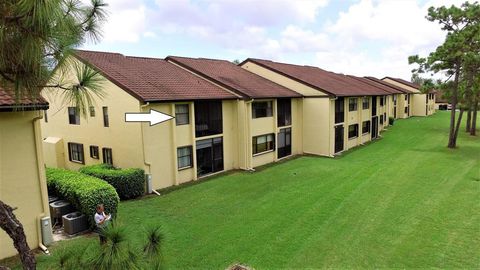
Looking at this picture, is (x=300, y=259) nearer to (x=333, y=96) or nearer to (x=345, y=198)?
(x=345, y=198)

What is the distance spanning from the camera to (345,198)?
14734 millimetres

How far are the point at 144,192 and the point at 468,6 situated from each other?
25.4 m

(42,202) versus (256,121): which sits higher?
(256,121)

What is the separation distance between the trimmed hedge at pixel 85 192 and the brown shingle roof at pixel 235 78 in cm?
1055

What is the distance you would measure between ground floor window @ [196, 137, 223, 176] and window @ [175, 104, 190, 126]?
1513 millimetres

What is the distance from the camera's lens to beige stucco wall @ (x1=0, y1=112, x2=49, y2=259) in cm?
915

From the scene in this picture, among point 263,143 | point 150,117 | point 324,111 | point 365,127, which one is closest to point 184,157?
point 150,117

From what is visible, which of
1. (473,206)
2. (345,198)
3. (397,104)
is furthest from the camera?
(397,104)

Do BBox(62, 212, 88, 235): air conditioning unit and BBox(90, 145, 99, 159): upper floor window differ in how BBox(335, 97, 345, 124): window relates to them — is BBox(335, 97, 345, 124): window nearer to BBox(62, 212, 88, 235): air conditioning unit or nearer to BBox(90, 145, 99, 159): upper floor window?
BBox(90, 145, 99, 159): upper floor window

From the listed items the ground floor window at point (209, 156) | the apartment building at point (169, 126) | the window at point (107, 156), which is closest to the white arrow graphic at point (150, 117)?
the apartment building at point (169, 126)

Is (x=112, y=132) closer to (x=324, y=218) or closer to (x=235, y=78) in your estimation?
(x=235, y=78)

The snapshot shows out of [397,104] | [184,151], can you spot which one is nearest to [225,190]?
[184,151]

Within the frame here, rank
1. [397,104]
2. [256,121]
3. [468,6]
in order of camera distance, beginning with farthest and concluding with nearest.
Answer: [397,104] < [468,6] < [256,121]

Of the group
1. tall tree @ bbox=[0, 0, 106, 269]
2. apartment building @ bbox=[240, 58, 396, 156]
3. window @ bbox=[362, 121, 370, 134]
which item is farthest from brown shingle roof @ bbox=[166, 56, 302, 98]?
tall tree @ bbox=[0, 0, 106, 269]
